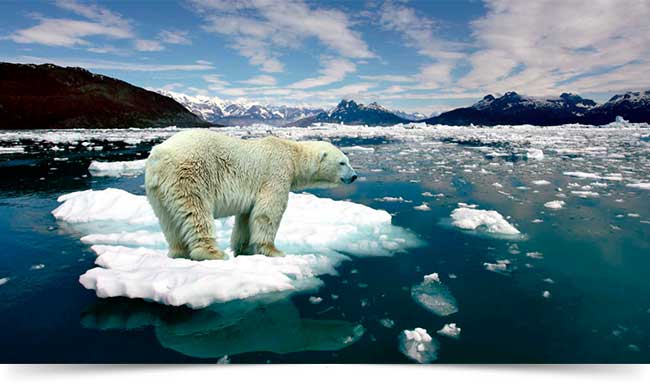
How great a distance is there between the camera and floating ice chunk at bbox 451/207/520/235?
549 centimetres

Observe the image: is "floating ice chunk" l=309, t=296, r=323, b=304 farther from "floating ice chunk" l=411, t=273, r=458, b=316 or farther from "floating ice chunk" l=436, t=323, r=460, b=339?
"floating ice chunk" l=436, t=323, r=460, b=339

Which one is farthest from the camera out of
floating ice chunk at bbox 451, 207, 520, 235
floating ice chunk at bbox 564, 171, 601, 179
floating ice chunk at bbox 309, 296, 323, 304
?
floating ice chunk at bbox 564, 171, 601, 179

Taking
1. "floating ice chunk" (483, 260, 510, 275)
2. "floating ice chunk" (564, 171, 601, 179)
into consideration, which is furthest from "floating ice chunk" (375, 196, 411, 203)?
"floating ice chunk" (564, 171, 601, 179)

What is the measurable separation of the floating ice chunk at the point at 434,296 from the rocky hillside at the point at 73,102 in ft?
160

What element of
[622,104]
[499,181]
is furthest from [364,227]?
[622,104]

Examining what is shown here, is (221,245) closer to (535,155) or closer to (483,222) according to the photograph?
(483,222)

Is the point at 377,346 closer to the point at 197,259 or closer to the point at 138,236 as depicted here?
the point at 197,259

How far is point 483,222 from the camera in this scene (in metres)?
5.87

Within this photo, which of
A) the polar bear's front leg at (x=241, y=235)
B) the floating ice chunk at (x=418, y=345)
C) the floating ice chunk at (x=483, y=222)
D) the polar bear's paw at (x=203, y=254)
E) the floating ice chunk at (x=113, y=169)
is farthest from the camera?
the floating ice chunk at (x=113, y=169)

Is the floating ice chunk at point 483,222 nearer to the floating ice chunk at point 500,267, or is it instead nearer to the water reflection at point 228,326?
the floating ice chunk at point 500,267

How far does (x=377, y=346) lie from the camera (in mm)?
2600

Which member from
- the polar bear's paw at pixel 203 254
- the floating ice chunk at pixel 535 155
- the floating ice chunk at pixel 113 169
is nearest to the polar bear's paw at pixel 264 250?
the polar bear's paw at pixel 203 254

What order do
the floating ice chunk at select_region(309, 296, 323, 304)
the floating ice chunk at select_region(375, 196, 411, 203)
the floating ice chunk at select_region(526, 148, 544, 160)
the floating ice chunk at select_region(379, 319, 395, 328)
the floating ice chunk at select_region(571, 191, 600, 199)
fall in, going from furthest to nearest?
the floating ice chunk at select_region(526, 148, 544, 160)
the floating ice chunk at select_region(375, 196, 411, 203)
the floating ice chunk at select_region(571, 191, 600, 199)
the floating ice chunk at select_region(309, 296, 323, 304)
the floating ice chunk at select_region(379, 319, 395, 328)

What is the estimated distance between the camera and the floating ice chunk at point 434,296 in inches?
125
